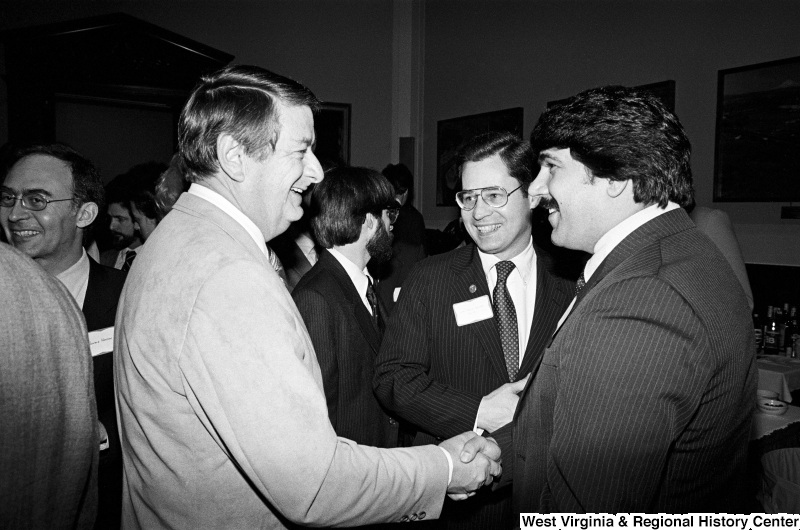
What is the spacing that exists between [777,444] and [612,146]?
205cm

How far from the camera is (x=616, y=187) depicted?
1.28m

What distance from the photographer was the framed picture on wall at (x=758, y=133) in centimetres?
476

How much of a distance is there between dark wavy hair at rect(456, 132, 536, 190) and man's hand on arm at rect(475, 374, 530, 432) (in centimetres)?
77

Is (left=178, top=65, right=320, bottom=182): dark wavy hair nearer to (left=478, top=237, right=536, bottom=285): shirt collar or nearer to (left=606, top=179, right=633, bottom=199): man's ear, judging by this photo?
(left=606, top=179, right=633, bottom=199): man's ear

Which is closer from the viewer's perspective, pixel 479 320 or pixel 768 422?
pixel 479 320

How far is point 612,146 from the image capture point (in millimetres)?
1263

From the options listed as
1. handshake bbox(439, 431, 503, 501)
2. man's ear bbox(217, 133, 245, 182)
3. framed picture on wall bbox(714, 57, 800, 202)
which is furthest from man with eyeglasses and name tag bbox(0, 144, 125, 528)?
framed picture on wall bbox(714, 57, 800, 202)

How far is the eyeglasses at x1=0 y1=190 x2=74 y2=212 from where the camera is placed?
2.08 meters

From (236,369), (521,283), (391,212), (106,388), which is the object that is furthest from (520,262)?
(106,388)

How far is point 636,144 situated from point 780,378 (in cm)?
303

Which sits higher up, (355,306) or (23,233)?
(23,233)

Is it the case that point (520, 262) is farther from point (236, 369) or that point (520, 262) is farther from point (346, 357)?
point (236, 369)

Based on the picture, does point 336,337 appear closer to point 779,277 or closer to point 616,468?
point 616,468

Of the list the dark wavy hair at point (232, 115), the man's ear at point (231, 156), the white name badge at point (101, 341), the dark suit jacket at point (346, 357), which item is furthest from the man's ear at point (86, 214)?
the man's ear at point (231, 156)
